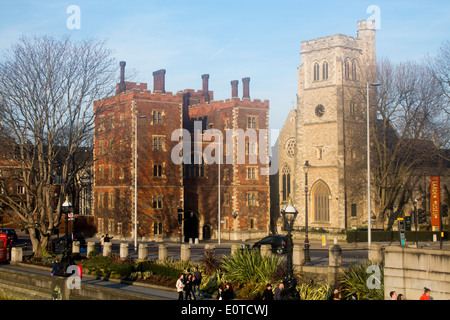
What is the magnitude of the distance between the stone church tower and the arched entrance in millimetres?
11277

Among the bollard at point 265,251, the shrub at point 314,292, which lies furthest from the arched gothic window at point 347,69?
the shrub at point 314,292

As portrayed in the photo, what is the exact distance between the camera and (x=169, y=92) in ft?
192

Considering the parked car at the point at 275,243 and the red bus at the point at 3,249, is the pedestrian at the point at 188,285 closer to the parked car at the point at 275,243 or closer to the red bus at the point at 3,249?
the parked car at the point at 275,243

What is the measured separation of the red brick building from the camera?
185 feet

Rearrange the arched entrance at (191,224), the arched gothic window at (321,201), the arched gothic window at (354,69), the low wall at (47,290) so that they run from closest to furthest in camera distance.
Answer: the low wall at (47,290)
the arched gothic window at (321,201)
the arched gothic window at (354,69)
the arched entrance at (191,224)

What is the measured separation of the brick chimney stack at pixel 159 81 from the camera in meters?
59.2

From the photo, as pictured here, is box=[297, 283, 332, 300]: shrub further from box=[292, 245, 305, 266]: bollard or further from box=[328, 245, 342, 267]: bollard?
box=[292, 245, 305, 266]: bollard

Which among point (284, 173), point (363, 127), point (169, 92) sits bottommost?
point (284, 173)

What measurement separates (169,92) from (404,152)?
79.4ft

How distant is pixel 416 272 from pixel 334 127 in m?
42.0

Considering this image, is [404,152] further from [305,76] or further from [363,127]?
[305,76]

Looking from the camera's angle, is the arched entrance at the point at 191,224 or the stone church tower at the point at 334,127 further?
the arched entrance at the point at 191,224

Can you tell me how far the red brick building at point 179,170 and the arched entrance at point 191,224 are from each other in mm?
108
